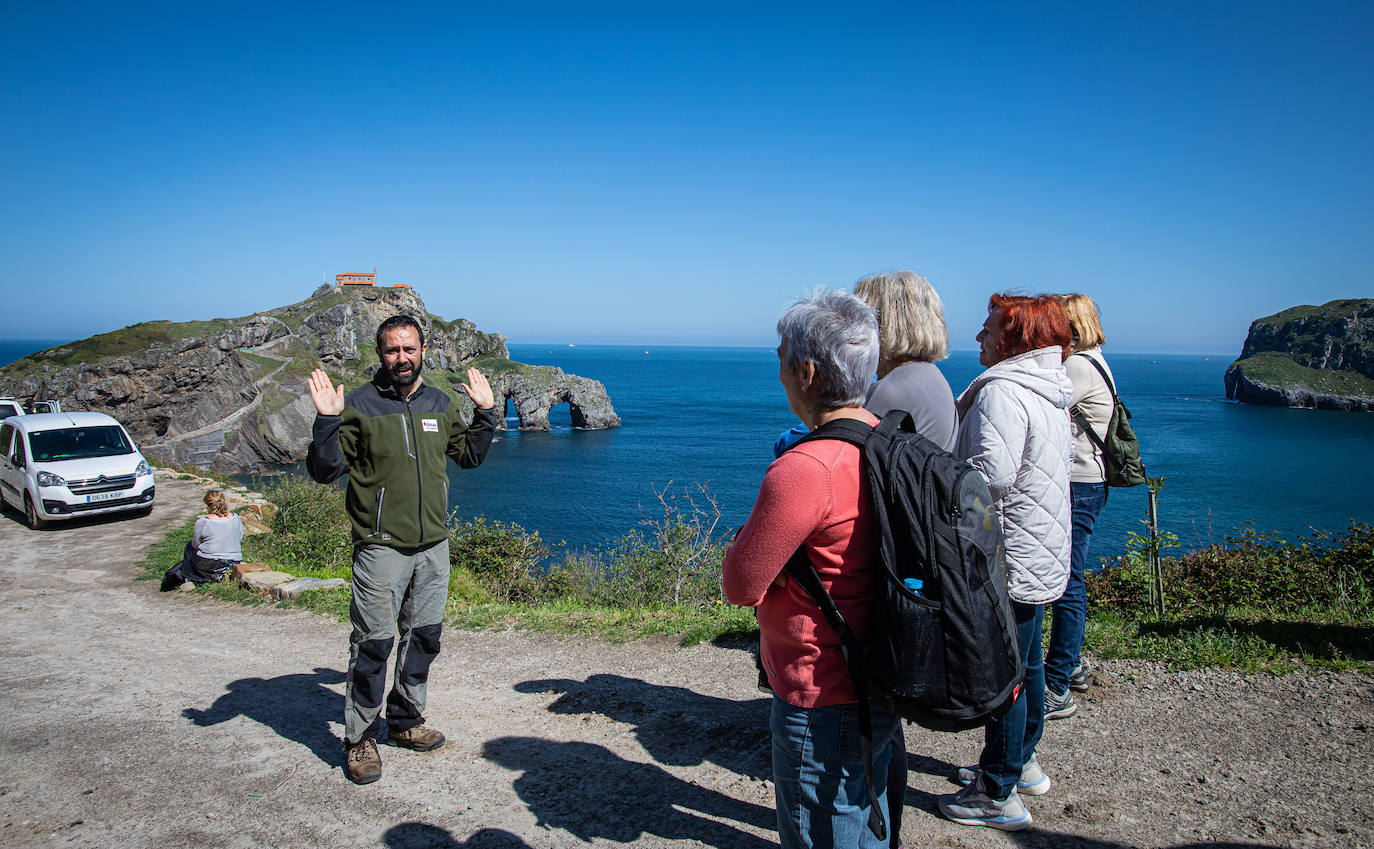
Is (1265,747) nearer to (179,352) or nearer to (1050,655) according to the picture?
(1050,655)

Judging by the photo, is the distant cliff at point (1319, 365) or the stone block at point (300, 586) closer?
the stone block at point (300, 586)

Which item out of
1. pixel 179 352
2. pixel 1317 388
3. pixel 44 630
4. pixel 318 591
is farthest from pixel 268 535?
pixel 1317 388

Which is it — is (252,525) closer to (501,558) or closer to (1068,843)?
(501,558)

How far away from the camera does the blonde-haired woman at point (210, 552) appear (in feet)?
26.9

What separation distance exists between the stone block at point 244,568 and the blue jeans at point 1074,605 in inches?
323

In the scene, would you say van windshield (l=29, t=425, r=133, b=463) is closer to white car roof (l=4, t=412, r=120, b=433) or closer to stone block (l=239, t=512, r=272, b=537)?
white car roof (l=4, t=412, r=120, b=433)

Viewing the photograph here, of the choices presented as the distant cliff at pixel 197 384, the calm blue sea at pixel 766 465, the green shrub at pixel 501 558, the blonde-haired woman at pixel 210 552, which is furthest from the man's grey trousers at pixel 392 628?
the distant cliff at pixel 197 384

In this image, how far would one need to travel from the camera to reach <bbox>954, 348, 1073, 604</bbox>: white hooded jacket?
112 inches

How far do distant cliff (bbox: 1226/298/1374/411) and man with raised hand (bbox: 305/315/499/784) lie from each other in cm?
13151

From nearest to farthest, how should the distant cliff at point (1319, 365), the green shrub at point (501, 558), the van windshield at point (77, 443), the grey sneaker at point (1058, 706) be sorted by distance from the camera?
the grey sneaker at point (1058, 706) < the green shrub at point (501, 558) < the van windshield at point (77, 443) < the distant cliff at point (1319, 365)

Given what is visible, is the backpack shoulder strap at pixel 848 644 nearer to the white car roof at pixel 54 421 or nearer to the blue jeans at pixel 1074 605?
the blue jeans at pixel 1074 605

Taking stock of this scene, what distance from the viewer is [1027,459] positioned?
2.89 metres

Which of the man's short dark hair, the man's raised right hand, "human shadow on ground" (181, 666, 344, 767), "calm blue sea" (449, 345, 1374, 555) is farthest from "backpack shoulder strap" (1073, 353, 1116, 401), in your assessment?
"calm blue sea" (449, 345, 1374, 555)

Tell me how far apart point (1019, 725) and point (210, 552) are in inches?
342
